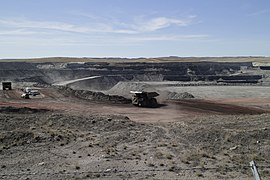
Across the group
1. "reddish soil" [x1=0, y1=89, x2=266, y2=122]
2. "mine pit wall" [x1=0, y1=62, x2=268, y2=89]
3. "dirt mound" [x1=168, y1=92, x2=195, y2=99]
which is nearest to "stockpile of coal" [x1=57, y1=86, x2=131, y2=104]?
"reddish soil" [x1=0, y1=89, x2=266, y2=122]

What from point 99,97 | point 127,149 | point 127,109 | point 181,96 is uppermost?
point 127,149

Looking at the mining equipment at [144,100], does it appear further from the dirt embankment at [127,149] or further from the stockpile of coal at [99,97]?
the dirt embankment at [127,149]

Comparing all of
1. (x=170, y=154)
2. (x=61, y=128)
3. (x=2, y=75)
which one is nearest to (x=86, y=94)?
(x=61, y=128)

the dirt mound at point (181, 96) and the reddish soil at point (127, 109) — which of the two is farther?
the dirt mound at point (181, 96)

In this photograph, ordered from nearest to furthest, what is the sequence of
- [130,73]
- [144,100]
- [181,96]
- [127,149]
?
[127,149] < [144,100] < [181,96] < [130,73]

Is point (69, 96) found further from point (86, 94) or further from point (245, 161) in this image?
point (245, 161)

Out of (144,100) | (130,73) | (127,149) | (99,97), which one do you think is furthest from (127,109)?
(130,73)

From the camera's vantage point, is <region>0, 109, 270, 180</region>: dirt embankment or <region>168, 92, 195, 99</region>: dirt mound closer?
<region>0, 109, 270, 180</region>: dirt embankment

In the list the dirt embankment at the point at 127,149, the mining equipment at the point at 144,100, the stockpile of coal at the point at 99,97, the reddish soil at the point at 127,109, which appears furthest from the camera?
the stockpile of coal at the point at 99,97

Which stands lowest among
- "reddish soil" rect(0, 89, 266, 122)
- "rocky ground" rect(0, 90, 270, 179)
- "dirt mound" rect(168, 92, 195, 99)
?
"dirt mound" rect(168, 92, 195, 99)

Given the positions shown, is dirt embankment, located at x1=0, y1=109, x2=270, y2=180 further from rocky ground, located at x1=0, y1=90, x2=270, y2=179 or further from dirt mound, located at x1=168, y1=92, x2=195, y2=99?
dirt mound, located at x1=168, y1=92, x2=195, y2=99

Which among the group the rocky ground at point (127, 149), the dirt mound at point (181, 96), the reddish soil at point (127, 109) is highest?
the rocky ground at point (127, 149)

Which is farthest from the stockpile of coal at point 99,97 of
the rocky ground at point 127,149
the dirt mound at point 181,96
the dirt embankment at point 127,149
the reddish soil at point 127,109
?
the dirt embankment at point 127,149

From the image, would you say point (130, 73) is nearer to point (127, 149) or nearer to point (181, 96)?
point (181, 96)
